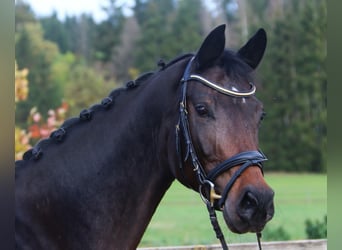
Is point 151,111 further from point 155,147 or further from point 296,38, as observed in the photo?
point 296,38

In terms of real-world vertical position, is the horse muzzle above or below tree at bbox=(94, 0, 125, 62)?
→ above

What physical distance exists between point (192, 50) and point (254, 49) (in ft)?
126

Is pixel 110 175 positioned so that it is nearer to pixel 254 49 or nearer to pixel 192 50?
pixel 254 49

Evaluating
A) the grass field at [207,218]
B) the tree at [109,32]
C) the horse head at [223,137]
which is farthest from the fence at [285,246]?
the tree at [109,32]

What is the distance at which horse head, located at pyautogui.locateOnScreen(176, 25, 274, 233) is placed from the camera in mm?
2164

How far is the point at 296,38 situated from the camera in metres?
39.1

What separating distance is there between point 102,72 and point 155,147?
41.5m

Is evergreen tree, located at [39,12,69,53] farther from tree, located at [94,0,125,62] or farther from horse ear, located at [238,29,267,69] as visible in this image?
horse ear, located at [238,29,267,69]

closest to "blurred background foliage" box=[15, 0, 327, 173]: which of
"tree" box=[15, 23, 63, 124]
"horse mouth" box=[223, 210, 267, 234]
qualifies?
"tree" box=[15, 23, 63, 124]

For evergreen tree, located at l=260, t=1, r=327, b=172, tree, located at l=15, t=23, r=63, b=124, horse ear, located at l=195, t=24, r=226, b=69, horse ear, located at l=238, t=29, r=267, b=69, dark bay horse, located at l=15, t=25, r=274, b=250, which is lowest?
evergreen tree, located at l=260, t=1, r=327, b=172

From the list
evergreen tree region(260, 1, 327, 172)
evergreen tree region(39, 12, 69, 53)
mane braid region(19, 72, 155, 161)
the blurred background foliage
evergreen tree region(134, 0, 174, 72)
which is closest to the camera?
mane braid region(19, 72, 155, 161)

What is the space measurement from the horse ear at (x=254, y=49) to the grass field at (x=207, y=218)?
2.11m

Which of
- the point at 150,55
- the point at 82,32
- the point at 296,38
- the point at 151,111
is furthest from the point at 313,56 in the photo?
the point at 151,111

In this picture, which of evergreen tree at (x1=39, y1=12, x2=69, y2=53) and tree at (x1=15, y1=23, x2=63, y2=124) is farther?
evergreen tree at (x1=39, y1=12, x2=69, y2=53)
